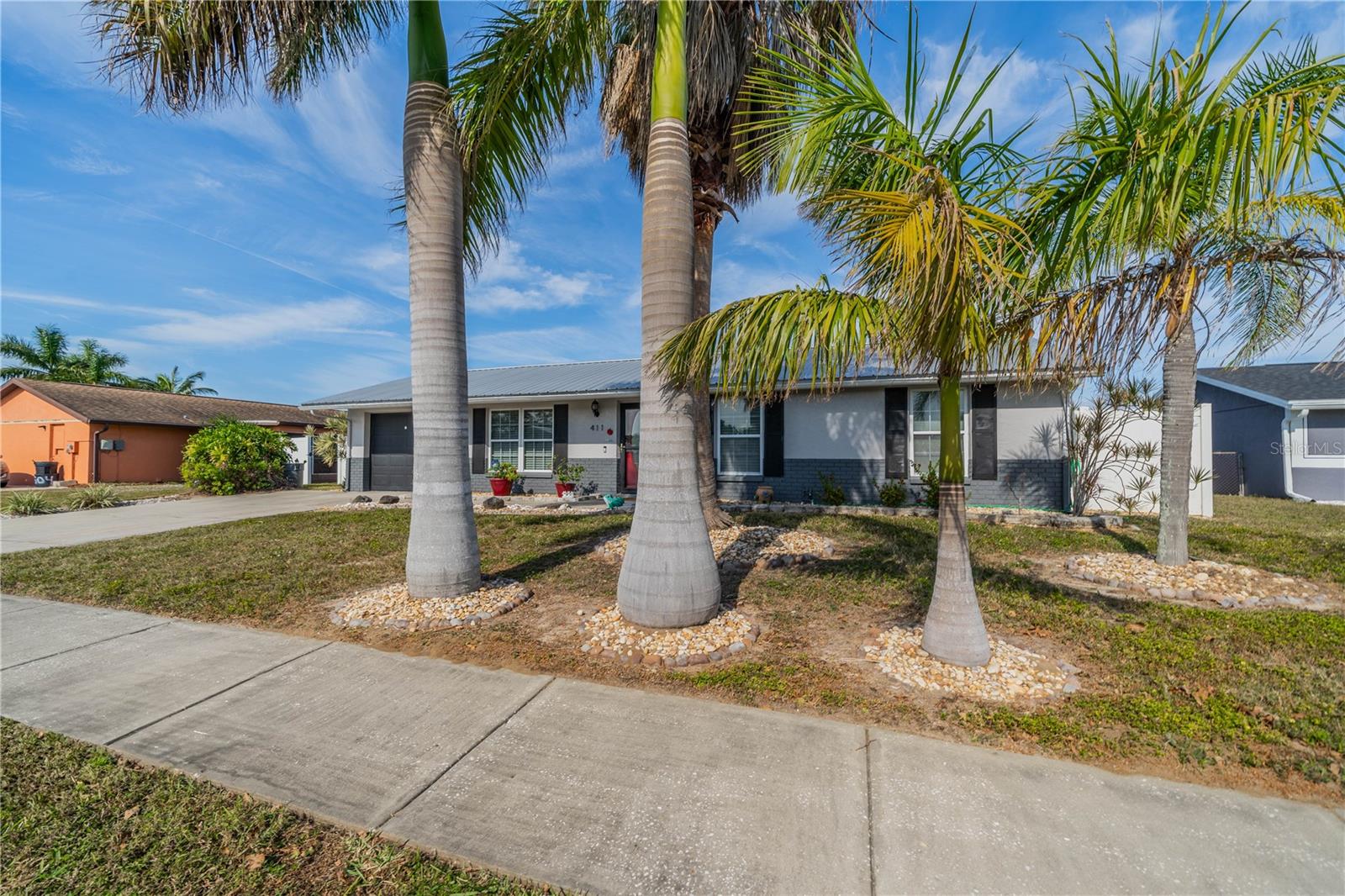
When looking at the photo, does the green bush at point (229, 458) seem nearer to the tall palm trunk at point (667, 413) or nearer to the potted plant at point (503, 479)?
the potted plant at point (503, 479)

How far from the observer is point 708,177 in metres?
7.79

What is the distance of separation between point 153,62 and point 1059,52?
7.16 metres

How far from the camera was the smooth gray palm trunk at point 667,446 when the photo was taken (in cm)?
430

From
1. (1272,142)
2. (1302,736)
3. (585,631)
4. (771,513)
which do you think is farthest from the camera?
(771,513)

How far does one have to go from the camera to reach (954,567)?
12.1 ft

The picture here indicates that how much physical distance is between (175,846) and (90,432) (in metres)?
26.1

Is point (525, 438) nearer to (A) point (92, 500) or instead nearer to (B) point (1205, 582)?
(A) point (92, 500)

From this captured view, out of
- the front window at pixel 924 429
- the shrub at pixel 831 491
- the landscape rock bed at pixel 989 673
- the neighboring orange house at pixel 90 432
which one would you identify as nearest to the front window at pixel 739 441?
the shrub at pixel 831 491

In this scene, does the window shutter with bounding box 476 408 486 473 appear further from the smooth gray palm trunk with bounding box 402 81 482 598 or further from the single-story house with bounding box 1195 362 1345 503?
the single-story house with bounding box 1195 362 1345 503

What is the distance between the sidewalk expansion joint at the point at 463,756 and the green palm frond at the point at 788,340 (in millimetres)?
2327

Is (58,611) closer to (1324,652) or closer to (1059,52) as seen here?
(1059,52)

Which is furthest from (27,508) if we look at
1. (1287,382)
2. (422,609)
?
(1287,382)

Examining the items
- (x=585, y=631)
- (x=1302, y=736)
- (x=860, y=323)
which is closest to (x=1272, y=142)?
(x=860, y=323)

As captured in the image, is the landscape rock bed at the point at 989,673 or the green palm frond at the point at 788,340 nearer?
the green palm frond at the point at 788,340
